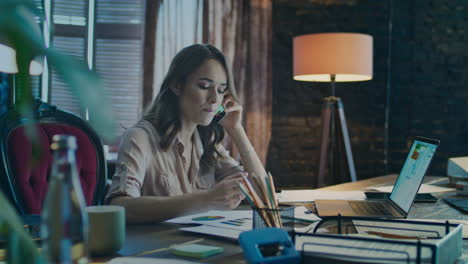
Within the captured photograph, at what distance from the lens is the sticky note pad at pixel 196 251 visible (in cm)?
88

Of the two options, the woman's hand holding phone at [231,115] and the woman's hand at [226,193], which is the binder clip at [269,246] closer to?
the woman's hand at [226,193]

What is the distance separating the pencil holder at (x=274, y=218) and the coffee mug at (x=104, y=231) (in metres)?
0.26

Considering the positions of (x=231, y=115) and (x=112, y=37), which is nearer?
(x=231, y=115)

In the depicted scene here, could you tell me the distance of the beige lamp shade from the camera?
10.6 feet

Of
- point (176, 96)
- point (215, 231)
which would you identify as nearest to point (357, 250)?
point (215, 231)

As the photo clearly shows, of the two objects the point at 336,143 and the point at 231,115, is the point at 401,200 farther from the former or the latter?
the point at 336,143

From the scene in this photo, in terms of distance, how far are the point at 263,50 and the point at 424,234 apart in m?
3.05

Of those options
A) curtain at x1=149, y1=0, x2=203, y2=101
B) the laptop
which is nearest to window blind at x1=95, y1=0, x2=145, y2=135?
curtain at x1=149, y1=0, x2=203, y2=101

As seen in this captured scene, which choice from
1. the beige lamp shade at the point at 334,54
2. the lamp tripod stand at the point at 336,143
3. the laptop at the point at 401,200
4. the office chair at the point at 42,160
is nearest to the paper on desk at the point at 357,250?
the laptop at the point at 401,200

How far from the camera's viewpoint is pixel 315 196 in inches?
68.7

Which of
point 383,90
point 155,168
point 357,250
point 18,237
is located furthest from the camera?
point 383,90

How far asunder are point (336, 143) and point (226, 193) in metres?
2.36

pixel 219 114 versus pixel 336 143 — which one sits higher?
pixel 219 114

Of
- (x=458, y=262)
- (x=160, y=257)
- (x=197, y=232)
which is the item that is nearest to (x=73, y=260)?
(x=160, y=257)
